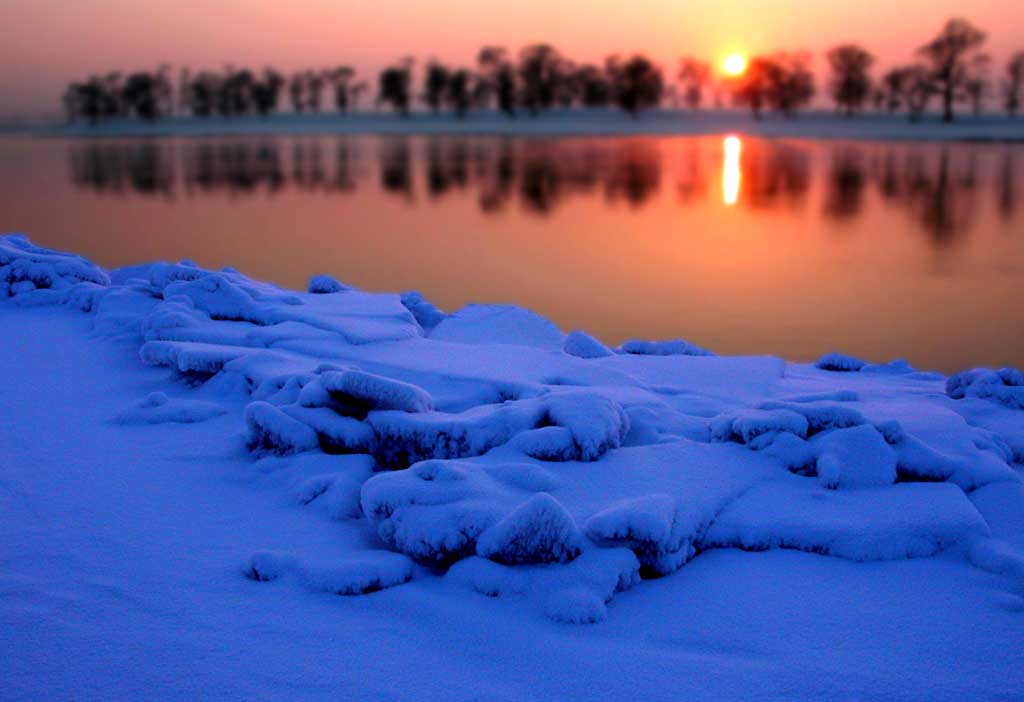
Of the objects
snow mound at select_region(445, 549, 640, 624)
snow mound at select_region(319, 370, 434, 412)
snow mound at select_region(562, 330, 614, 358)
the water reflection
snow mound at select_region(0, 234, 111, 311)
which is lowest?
snow mound at select_region(445, 549, 640, 624)

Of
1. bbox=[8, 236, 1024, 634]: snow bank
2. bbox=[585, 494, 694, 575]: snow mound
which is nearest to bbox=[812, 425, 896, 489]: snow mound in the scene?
bbox=[8, 236, 1024, 634]: snow bank

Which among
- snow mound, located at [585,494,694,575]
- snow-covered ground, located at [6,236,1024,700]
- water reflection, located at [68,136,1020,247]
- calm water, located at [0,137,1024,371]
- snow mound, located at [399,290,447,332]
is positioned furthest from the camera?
water reflection, located at [68,136,1020,247]

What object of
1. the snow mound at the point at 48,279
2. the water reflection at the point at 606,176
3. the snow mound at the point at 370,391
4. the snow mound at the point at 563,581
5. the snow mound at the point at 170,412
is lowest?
the snow mound at the point at 563,581

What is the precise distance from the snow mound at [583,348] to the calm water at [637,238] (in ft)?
8.18

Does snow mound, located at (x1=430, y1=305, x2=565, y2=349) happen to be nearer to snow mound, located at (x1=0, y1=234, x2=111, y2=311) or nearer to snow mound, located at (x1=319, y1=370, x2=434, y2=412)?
snow mound, located at (x1=319, y1=370, x2=434, y2=412)

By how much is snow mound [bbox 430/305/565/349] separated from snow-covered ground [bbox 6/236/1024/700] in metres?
1.00

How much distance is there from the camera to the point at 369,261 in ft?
35.0

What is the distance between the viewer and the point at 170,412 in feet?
10.7

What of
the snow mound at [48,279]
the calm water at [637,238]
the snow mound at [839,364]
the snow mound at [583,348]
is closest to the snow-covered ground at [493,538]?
the snow mound at [583,348]

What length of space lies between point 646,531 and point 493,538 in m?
0.37

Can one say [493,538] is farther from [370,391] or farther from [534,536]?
[370,391]

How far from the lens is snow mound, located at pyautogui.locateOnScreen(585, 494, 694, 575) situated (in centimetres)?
217

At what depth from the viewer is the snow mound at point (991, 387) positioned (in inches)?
148

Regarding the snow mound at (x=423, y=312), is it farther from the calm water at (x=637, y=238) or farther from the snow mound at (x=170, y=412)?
the calm water at (x=637, y=238)
